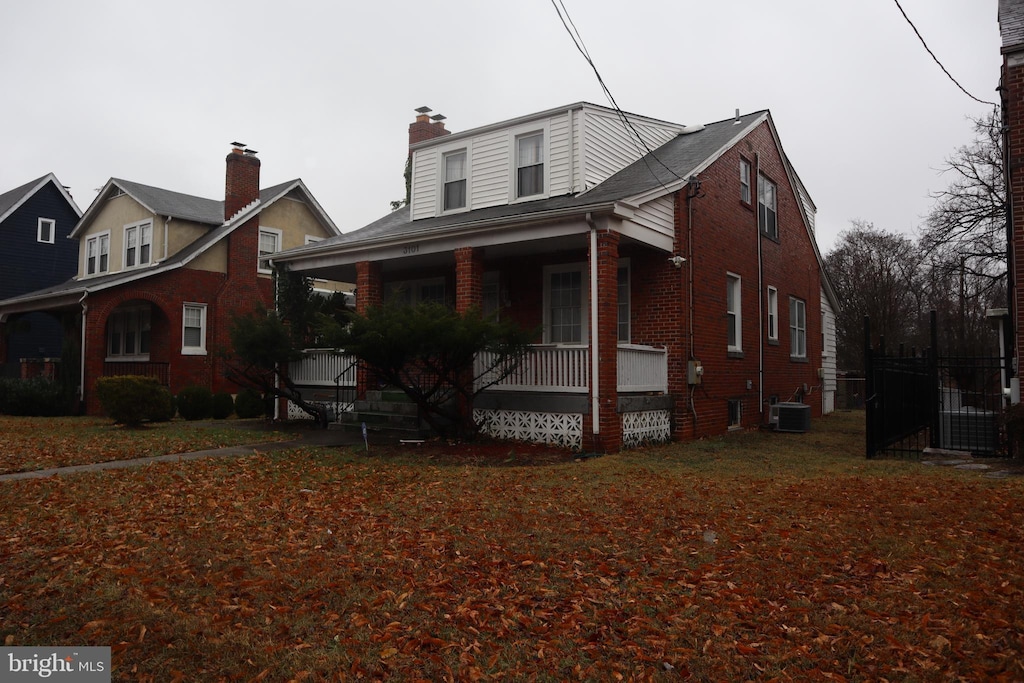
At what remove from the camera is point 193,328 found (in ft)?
77.2

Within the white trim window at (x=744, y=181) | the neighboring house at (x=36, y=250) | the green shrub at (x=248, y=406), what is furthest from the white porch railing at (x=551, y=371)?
the neighboring house at (x=36, y=250)

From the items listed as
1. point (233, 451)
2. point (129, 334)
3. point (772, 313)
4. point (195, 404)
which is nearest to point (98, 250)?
point (129, 334)

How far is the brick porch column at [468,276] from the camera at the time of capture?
42.1ft

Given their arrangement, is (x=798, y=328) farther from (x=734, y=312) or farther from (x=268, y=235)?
(x=268, y=235)

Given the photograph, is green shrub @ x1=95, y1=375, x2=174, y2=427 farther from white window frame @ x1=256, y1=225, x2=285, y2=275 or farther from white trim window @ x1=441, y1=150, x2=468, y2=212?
white window frame @ x1=256, y1=225, x2=285, y2=275

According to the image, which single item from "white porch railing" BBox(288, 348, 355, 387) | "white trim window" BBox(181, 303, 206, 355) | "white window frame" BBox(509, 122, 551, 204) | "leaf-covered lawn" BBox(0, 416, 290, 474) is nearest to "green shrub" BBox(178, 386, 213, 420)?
"leaf-covered lawn" BBox(0, 416, 290, 474)

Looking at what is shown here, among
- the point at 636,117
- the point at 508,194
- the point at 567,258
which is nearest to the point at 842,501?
the point at 567,258

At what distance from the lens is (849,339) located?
36406 mm

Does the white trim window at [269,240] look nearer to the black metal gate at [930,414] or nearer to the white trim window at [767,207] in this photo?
the white trim window at [767,207]

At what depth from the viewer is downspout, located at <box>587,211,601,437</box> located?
1120 centimetres

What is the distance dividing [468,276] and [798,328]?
11483 millimetres

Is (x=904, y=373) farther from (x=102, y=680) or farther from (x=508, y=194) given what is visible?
(x=102, y=680)

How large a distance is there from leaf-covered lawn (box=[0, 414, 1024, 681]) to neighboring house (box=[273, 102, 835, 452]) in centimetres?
392

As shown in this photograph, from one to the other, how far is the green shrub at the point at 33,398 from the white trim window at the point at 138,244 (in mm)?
6297
